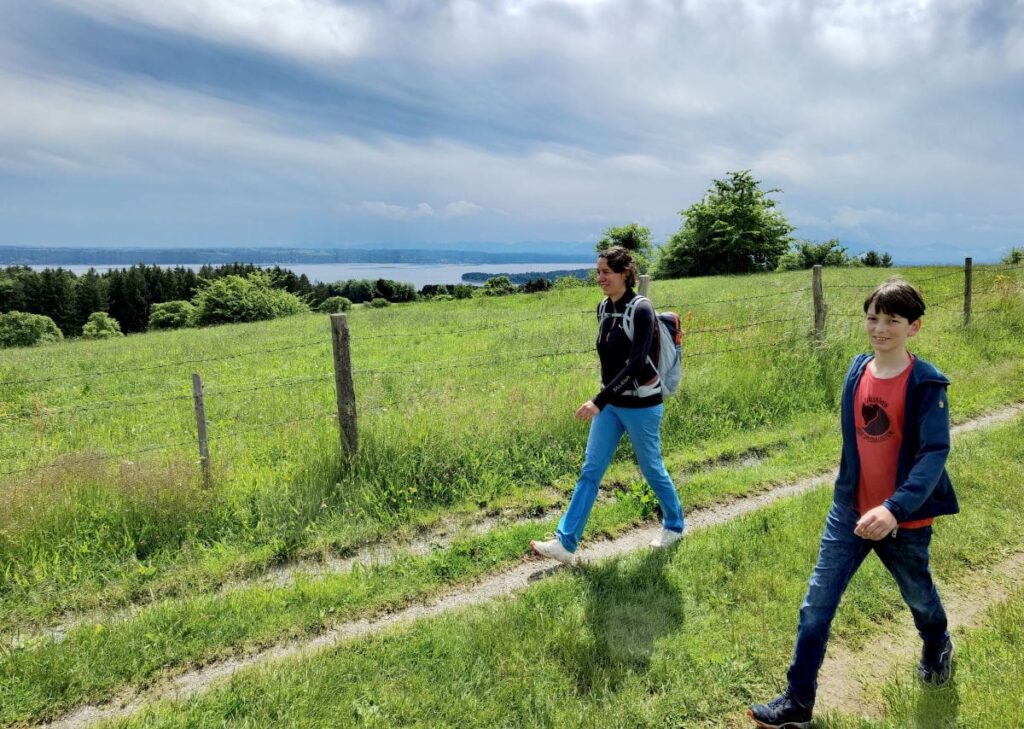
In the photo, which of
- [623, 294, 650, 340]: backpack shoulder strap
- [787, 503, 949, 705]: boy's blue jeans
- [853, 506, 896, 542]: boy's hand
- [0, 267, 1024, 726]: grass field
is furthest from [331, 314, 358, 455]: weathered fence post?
[853, 506, 896, 542]: boy's hand

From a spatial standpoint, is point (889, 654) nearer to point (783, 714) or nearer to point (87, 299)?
point (783, 714)

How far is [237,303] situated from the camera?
54625 mm

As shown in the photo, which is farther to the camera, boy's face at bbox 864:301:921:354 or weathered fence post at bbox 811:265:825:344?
weathered fence post at bbox 811:265:825:344

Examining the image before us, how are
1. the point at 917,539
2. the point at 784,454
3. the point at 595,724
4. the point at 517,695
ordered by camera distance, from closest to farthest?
1. the point at 917,539
2. the point at 595,724
3. the point at 517,695
4. the point at 784,454

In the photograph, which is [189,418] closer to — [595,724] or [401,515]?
[401,515]

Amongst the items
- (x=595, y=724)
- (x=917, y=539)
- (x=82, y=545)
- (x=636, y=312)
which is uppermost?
(x=636, y=312)

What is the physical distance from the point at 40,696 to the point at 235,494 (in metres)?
2.24

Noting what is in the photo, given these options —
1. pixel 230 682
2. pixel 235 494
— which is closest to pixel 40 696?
pixel 230 682

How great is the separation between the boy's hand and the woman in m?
1.98

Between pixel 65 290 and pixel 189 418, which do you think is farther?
pixel 65 290

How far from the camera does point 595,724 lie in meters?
3.07

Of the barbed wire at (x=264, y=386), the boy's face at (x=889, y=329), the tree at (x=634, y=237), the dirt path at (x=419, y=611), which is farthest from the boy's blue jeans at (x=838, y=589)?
the tree at (x=634, y=237)

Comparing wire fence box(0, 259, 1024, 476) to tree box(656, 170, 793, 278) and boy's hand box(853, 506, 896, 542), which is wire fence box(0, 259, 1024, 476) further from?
tree box(656, 170, 793, 278)

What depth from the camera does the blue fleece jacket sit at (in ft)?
8.37
